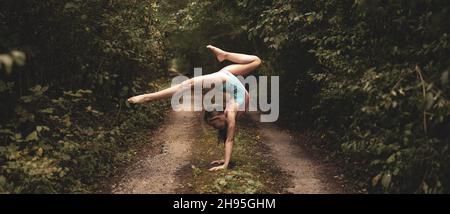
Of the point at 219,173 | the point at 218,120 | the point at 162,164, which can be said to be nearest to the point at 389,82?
the point at 218,120

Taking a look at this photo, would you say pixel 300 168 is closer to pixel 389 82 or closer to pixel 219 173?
pixel 219 173

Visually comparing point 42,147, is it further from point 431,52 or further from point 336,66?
point 431,52

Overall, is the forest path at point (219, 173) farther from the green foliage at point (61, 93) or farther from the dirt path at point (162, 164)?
the green foliage at point (61, 93)

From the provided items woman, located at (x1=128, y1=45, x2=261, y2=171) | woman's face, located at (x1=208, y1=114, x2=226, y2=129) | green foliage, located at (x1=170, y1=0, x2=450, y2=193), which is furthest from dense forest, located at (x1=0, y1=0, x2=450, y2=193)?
woman's face, located at (x1=208, y1=114, x2=226, y2=129)

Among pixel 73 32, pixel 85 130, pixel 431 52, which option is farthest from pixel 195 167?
pixel 431 52

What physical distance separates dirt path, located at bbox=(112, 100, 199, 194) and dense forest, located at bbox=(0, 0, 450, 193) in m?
0.47

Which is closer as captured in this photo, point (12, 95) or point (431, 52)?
→ point (431, 52)

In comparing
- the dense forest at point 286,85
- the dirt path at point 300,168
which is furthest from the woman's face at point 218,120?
the dense forest at point 286,85

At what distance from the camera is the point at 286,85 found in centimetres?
1522

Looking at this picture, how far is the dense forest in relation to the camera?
6.59 m

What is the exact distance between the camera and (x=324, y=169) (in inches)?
412

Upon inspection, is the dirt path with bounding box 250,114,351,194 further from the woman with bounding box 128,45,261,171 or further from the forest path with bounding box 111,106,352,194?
the woman with bounding box 128,45,261,171

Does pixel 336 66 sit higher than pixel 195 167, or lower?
higher
